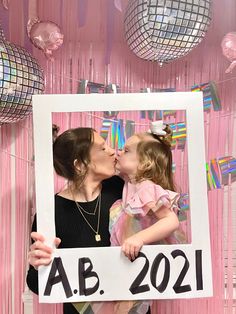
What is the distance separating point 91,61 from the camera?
1189 millimetres

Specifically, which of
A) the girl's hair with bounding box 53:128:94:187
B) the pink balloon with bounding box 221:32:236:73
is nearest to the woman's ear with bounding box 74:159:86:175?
the girl's hair with bounding box 53:128:94:187

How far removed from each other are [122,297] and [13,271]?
372 millimetres

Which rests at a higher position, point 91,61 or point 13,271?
point 91,61

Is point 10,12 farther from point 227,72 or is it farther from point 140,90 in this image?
point 227,72

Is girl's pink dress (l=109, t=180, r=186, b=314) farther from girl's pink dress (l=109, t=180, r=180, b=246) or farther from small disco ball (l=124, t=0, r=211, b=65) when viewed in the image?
small disco ball (l=124, t=0, r=211, b=65)

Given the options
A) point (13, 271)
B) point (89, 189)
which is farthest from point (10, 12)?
point (13, 271)

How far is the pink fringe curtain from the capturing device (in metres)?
1.18

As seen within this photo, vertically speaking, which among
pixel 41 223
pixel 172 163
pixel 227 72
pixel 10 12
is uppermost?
pixel 10 12

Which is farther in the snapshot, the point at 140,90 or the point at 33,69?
the point at 140,90

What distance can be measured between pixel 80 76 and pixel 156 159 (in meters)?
0.35

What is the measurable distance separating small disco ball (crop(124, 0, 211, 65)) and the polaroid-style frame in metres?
0.15

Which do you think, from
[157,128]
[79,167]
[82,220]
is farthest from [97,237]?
[157,128]

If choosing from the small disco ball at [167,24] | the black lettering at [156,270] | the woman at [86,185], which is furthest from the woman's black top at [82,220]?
the small disco ball at [167,24]

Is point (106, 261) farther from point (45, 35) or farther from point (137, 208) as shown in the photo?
point (45, 35)
